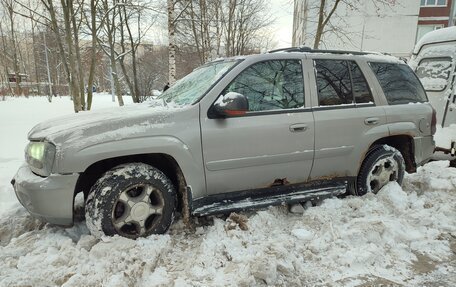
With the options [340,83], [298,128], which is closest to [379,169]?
[340,83]

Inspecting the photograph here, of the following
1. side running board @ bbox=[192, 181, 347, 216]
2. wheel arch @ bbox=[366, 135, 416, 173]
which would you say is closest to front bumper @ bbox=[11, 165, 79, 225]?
side running board @ bbox=[192, 181, 347, 216]

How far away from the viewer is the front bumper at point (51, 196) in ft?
8.87

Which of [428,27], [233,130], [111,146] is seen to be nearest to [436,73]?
[233,130]

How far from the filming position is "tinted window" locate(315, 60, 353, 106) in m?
3.66

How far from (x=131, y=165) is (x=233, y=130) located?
1.02 metres

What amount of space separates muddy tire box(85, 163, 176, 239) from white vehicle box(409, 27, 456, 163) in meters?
5.45

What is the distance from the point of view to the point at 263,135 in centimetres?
326

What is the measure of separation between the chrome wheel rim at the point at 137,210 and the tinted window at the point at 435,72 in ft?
21.2

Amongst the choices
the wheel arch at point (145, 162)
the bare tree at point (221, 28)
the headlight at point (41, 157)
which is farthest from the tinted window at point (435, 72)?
the bare tree at point (221, 28)

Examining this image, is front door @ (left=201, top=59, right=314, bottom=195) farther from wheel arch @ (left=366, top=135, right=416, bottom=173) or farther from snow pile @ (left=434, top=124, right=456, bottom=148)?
snow pile @ (left=434, top=124, right=456, bottom=148)

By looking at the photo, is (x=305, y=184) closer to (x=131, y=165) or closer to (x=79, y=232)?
(x=131, y=165)

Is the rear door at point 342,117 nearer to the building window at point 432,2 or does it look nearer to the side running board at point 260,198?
the side running board at point 260,198

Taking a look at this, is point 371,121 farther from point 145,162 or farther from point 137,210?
point 137,210

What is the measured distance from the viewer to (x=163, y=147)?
293 centimetres
